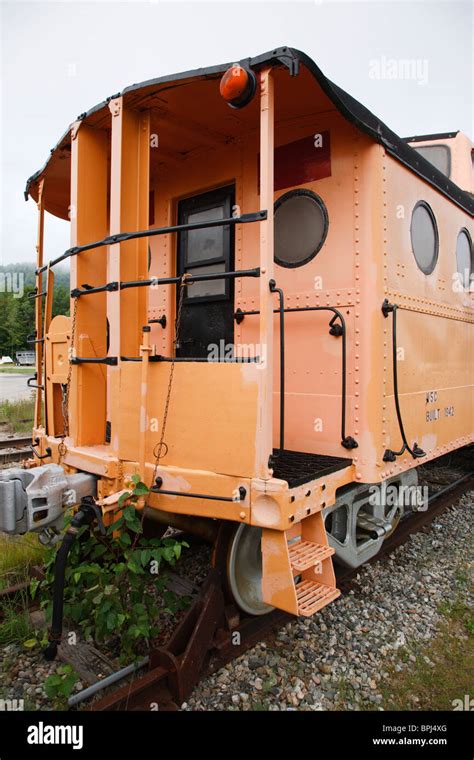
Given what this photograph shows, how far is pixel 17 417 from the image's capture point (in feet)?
43.2

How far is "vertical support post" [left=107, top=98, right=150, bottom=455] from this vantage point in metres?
3.07

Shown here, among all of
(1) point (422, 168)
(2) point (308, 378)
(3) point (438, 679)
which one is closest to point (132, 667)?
(3) point (438, 679)

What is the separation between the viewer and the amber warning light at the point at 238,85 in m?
2.46

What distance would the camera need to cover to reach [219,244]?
13.5 feet

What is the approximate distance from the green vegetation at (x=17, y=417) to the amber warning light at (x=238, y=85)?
34.5ft

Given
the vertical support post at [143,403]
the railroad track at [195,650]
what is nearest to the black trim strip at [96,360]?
the vertical support post at [143,403]

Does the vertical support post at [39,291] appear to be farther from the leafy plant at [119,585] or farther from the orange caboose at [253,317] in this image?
the leafy plant at [119,585]

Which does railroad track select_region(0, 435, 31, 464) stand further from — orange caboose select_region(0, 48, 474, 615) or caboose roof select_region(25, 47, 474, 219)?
caboose roof select_region(25, 47, 474, 219)


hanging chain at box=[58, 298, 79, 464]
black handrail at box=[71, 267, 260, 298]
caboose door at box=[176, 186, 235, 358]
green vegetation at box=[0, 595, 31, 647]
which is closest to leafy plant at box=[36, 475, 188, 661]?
green vegetation at box=[0, 595, 31, 647]

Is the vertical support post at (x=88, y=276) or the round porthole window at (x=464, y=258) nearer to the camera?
the vertical support post at (x=88, y=276)

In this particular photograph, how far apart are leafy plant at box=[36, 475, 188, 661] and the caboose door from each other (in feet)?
5.58

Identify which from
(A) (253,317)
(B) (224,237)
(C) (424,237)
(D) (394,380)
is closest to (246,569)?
(D) (394,380)
